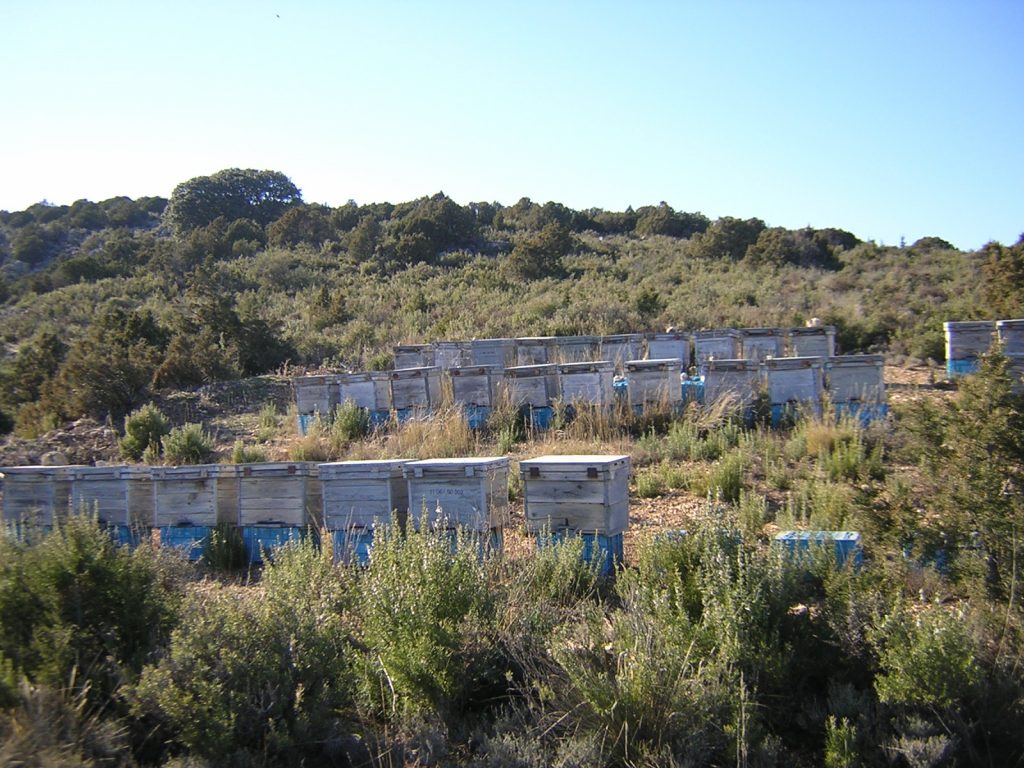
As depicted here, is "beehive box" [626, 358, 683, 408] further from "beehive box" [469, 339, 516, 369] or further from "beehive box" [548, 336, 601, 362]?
"beehive box" [469, 339, 516, 369]

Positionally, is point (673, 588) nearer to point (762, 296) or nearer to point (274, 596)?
point (274, 596)

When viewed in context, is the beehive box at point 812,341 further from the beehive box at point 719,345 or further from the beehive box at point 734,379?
the beehive box at point 734,379

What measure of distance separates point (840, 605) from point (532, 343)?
11.3 meters

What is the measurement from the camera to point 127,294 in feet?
110

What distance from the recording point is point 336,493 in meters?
7.11

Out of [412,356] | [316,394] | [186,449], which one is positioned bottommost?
[186,449]

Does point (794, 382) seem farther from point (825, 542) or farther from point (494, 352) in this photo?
point (494, 352)

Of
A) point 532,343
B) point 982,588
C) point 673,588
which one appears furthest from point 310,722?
point 532,343

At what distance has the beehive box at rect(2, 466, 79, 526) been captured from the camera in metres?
8.14

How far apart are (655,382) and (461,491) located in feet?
18.2

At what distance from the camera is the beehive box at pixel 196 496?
7.76 m

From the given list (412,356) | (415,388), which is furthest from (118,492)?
(412,356)

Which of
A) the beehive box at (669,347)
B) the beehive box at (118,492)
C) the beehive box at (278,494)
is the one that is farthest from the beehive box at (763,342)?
the beehive box at (118,492)

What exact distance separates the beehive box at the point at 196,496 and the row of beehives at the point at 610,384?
4.98 meters
